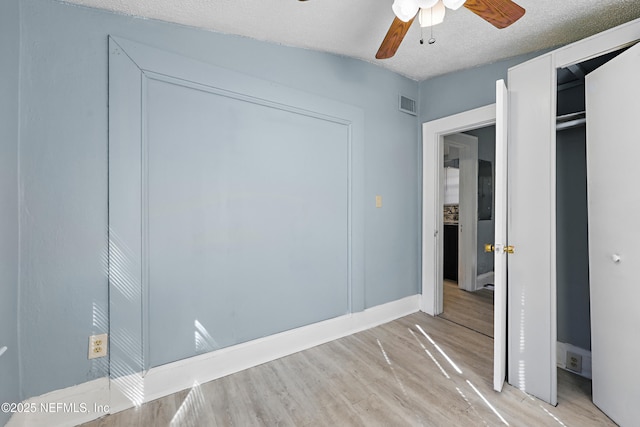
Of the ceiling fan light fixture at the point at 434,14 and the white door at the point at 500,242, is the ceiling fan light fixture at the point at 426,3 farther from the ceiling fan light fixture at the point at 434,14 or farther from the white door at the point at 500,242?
the white door at the point at 500,242

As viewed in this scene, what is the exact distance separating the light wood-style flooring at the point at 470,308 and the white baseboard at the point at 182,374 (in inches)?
40.5

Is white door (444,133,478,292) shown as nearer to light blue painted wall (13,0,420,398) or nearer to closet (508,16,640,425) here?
closet (508,16,640,425)

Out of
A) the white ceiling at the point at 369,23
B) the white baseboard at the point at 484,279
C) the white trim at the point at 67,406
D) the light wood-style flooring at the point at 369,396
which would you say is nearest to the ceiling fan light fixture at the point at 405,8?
the white ceiling at the point at 369,23

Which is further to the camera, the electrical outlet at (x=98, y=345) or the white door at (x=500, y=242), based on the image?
the white door at (x=500, y=242)

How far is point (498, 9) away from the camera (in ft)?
4.30

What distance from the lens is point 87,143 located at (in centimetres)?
155

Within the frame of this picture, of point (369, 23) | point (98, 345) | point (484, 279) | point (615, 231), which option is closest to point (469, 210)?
point (484, 279)

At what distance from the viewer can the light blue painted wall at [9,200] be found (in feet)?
4.19

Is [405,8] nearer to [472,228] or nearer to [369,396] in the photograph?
[369,396]

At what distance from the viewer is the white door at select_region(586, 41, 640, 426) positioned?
138cm

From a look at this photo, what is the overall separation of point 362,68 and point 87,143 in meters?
2.26

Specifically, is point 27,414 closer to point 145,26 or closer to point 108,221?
point 108,221

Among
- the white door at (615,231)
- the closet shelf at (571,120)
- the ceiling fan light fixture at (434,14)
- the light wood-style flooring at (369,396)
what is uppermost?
the ceiling fan light fixture at (434,14)

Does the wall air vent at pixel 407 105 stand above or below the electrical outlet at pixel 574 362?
above
